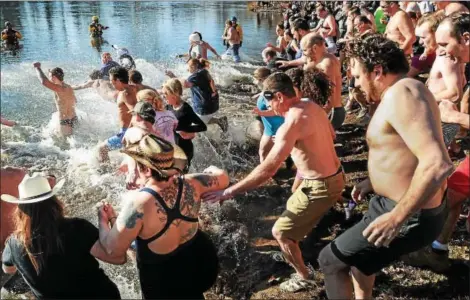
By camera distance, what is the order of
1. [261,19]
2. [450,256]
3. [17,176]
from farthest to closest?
[261,19]
[450,256]
[17,176]

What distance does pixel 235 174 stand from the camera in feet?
21.4

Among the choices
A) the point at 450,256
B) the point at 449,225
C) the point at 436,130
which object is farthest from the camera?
the point at 450,256

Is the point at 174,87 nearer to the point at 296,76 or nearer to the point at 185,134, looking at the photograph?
the point at 185,134

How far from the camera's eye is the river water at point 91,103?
251 inches

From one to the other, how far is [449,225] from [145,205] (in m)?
2.50

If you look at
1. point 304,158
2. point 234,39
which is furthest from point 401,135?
point 234,39

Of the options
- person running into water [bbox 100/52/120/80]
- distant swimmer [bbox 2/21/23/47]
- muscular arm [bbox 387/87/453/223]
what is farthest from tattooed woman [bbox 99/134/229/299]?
distant swimmer [bbox 2/21/23/47]

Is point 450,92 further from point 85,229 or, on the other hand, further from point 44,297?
point 44,297

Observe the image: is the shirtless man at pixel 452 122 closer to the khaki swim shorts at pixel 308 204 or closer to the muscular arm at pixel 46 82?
the khaki swim shorts at pixel 308 204

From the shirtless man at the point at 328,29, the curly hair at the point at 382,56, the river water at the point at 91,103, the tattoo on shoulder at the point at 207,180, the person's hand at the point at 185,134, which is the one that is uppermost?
the curly hair at the point at 382,56

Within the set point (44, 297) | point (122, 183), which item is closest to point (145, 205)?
point (44, 297)

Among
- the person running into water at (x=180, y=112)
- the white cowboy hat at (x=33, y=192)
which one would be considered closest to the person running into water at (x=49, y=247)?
the white cowboy hat at (x=33, y=192)

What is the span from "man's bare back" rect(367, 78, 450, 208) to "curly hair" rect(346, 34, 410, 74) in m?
0.15

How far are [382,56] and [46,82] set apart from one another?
228 inches
